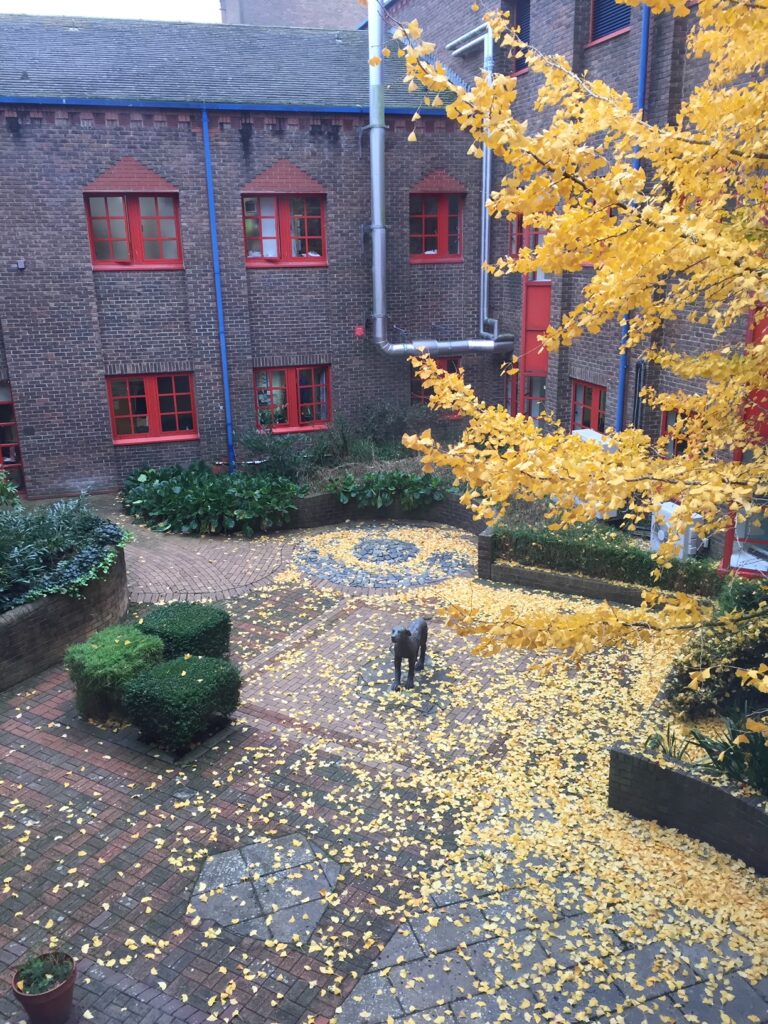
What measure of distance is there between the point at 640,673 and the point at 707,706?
1.34 m

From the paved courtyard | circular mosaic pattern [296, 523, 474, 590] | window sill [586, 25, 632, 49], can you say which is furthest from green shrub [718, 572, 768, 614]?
window sill [586, 25, 632, 49]

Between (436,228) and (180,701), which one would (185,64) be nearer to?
(436,228)

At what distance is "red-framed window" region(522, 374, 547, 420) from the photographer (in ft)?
59.8

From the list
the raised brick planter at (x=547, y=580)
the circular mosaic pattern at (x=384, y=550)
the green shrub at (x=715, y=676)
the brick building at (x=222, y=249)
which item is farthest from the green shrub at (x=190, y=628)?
the brick building at (x=222, y=249)

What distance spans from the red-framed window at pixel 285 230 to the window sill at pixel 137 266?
5.34ft

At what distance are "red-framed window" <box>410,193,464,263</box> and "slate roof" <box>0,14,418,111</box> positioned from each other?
2.16 metres

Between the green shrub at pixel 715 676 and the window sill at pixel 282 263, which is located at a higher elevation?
Answer: the window sill at pixel 282 263

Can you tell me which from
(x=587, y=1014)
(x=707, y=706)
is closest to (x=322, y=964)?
(x=587, y=1014)

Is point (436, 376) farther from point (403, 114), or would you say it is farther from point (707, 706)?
point (403, 114)

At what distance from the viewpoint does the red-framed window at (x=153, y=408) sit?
18.0 m

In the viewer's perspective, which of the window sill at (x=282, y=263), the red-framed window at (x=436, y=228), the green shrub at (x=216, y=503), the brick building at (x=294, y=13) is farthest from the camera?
the brick building at (x=294, y=13)

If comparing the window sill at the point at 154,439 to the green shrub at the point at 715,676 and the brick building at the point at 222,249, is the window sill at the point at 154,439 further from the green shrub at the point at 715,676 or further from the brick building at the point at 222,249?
the green shrub at the point at 715,676

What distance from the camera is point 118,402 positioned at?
18.0 m

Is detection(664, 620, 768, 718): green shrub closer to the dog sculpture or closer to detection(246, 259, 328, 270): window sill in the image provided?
the dog sculpture
